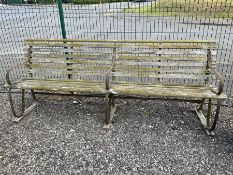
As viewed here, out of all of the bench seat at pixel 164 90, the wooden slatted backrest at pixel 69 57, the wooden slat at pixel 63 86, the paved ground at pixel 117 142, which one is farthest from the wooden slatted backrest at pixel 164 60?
the paved ground at pixel 117 142

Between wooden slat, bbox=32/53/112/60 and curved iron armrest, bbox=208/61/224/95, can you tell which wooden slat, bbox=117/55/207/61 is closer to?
curved iron armrest, bbox=208/61/224/95

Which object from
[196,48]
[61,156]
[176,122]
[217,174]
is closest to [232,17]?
[196,48]

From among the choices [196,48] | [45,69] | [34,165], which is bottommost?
[34,165]

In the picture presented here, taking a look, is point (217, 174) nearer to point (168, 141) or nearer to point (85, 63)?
point (168, 141)

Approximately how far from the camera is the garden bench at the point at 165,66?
4.23 meters

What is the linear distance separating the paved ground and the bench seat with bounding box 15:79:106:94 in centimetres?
49

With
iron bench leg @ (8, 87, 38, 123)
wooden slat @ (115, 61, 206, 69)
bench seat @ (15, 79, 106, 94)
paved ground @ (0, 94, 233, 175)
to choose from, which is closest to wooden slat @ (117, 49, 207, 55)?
wooden slat @ (115, 61, 206, 69)

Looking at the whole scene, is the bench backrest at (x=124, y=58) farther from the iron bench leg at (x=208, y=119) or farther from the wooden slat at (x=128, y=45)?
the iron bench leg at (x=208, y=119)

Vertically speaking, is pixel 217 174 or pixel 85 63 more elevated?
pixel 85 63

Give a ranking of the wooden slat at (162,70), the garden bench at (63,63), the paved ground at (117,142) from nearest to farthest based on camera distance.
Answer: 1. the paved ground at (117,142)
2. the wooden slat at (162,70)
3. the garden bench at (63,63)

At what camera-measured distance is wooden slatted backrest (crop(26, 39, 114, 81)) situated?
15.5ft

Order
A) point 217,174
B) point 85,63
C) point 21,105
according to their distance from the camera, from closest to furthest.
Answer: point 217,174 < point 85,63 < point 21,105

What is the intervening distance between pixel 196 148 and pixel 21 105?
312 cm

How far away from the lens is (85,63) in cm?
476
